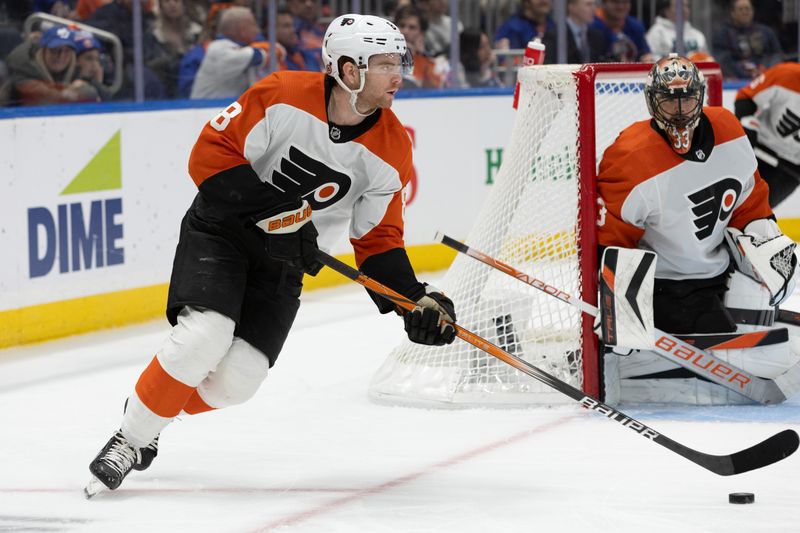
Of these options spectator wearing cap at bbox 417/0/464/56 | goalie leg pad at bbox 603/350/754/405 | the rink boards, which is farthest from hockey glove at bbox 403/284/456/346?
spectator wearing cap at bbox 417/0/464/56

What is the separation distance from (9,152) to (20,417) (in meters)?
1.28

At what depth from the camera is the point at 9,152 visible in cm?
488

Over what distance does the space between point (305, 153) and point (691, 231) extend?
4.08ft

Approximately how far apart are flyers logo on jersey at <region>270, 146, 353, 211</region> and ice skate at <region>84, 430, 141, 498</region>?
639mm

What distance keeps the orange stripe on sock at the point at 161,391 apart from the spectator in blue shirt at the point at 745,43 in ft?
17.4

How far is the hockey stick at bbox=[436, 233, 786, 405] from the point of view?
3.79 meters

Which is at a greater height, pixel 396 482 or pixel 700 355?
pixel 700 355

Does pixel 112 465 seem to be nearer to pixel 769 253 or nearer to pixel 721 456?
pixel 721 456

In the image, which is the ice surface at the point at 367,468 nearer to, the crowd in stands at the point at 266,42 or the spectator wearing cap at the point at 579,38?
the crowd in stands at the point at 266,42

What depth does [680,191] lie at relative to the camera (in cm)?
375

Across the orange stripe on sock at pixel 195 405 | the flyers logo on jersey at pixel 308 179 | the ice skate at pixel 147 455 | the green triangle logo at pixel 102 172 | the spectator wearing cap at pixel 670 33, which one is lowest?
the ice skate at pixel 147 455

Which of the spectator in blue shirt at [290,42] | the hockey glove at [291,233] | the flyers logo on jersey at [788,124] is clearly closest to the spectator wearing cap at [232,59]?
the spectator in blue shirt at [290,42]

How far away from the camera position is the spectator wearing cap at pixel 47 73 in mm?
5051

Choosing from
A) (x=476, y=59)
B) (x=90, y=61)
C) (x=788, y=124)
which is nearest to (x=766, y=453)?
(x=788, y=124)
